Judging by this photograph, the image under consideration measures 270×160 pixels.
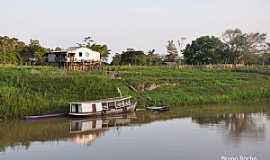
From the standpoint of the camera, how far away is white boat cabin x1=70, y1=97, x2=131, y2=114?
37266 mm

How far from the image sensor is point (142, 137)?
2897 cm

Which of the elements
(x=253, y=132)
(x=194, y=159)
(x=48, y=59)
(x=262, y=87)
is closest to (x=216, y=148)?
(x=194, y=159)

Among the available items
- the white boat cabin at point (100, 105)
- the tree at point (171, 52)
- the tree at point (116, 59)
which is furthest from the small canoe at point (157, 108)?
the tree at point (171, 52)

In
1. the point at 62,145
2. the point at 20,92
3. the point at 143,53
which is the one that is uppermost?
the point at 143,53

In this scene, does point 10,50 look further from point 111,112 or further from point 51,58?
point 111,112

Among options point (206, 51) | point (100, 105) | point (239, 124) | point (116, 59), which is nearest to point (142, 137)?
point (239, 124)

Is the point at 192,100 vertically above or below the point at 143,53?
below

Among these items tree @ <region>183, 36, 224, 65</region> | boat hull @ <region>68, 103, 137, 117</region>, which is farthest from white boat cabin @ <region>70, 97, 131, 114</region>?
tree @ <region>183, 36, 224, 65</region>

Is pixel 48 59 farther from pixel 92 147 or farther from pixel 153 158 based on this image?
pixel 153 158

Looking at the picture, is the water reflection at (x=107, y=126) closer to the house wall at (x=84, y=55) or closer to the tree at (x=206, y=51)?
the house wall at (x=84, y=55)

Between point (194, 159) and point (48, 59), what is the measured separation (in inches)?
1700

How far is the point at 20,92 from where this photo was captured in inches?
1510

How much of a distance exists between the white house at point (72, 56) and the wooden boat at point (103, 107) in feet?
67.0

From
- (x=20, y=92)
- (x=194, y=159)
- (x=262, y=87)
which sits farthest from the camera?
(x=262, y=87)
